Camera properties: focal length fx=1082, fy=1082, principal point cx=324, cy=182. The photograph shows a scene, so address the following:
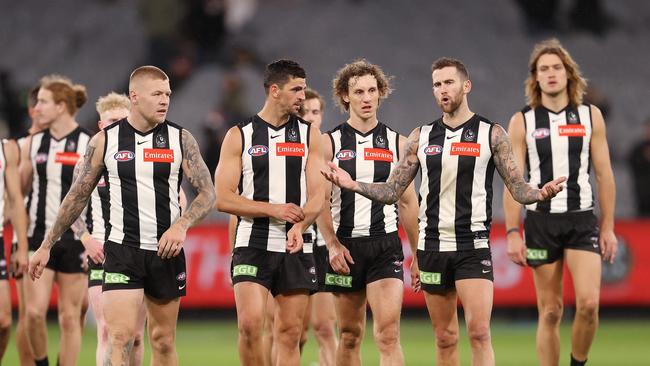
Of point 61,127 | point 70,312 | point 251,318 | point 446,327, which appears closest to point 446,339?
point 446,327

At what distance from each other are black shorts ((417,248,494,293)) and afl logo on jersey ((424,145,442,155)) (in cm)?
71

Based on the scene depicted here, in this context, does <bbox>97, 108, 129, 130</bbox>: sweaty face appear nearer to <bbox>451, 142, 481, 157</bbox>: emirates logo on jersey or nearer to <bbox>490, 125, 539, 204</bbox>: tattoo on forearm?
<bbox>451, 142, 481, 157</bbox>: emirates logo on jersey

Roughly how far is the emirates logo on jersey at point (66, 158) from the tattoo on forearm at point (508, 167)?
4047 millimetres

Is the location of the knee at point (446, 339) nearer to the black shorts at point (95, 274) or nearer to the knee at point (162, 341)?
the knee at point (162, 341)

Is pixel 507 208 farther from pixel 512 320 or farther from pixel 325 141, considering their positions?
pixel 512 320

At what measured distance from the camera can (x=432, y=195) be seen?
7711 mm

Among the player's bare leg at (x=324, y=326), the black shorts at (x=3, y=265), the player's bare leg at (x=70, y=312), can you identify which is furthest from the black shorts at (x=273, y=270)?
the black shorts at (x=3, y=265)

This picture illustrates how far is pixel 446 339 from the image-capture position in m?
7.65

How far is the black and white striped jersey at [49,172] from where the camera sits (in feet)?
31.9

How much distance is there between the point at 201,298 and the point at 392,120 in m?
4.79

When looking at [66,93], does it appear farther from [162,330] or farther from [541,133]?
[541,133]

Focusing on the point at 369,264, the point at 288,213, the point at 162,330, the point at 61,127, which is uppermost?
the point at 61,127

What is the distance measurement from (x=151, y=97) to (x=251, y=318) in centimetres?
165

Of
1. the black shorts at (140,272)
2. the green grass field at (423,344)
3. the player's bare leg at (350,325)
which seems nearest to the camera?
the black shorts at (140,272)
